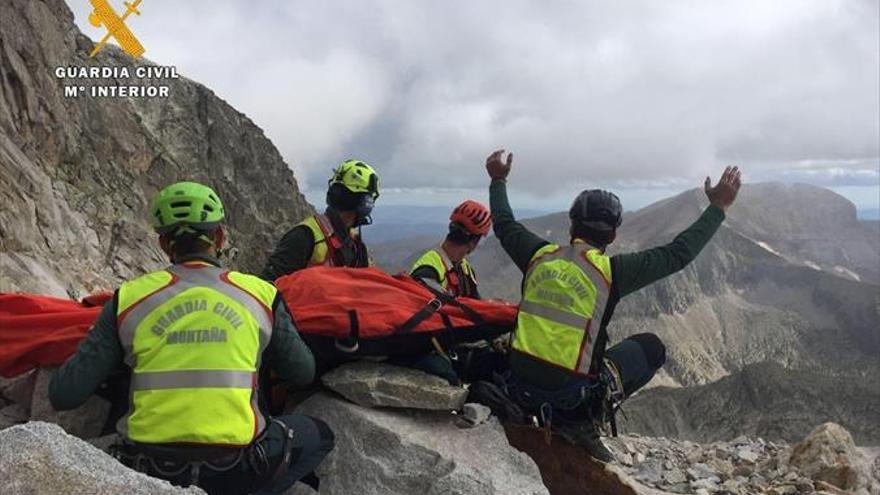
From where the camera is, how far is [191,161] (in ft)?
237

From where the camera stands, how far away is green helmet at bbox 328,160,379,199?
9.88 meters

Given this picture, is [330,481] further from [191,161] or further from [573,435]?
[191,161]

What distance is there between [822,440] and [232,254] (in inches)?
2340

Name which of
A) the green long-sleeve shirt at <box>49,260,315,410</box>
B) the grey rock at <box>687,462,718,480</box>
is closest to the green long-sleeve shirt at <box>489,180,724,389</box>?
the green long-sleeve shirt at <box>49,260,315,410</box>

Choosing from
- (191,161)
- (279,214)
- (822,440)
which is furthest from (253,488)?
(279,214)

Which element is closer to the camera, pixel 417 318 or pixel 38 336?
pixel 38 336

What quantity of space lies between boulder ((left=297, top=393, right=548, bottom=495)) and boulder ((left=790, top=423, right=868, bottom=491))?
25.1ft

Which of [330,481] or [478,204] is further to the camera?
[478,204]

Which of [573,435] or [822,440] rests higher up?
[573,435]

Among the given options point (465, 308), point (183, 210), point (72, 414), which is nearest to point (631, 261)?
point (465, 308)

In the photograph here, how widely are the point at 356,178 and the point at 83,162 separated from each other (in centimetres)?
4195

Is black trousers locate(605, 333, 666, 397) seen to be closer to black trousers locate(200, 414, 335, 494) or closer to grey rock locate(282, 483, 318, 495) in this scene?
black trousers locate(200, 414, 335, 494)

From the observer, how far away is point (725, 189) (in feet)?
25.8

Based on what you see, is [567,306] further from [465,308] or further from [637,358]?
[637,358]
